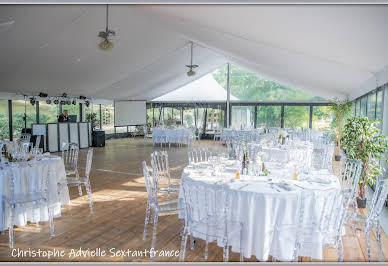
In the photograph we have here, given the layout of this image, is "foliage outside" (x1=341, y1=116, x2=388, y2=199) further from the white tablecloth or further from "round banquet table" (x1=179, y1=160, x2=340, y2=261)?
the white tablecloth

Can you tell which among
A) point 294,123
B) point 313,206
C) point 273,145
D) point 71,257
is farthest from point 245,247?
point 294,123

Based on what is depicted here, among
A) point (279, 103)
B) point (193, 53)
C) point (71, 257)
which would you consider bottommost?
point (71, 257)

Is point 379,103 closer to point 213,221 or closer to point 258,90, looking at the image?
point 213,221

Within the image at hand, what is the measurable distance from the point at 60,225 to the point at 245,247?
2694 mm

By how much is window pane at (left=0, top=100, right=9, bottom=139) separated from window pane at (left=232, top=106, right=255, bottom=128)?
11020mm

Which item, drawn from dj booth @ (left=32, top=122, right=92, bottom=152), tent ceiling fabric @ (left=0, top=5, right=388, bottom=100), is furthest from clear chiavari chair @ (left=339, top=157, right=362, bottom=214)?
dj booth @ (left=32, top=122, right=92, bottom=152)

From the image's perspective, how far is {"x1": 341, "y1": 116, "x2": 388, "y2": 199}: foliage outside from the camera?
14.7 feet

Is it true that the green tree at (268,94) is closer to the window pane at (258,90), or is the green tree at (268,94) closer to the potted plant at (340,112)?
the window pane at (258,90)

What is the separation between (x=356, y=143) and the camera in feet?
15.5

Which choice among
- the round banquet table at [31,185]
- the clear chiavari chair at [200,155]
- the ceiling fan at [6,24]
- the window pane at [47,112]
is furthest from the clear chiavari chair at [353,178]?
the window pane at [47,112]

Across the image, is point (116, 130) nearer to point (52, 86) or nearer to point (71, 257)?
point (52, 86)

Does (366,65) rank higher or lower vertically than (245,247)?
higher

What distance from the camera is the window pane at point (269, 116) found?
15695mm

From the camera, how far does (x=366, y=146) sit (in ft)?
14.9
